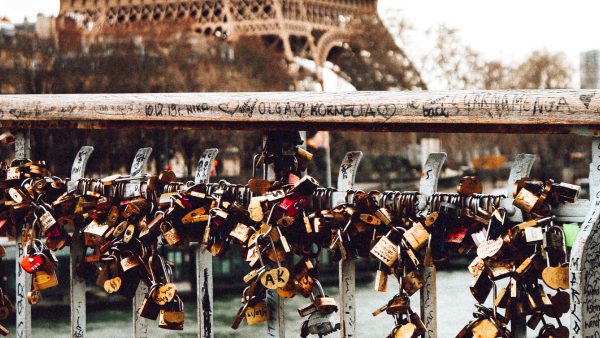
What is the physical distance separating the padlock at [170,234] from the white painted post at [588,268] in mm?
966

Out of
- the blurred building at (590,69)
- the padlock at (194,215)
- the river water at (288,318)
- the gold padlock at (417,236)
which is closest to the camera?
the gold padlock at (417,236)

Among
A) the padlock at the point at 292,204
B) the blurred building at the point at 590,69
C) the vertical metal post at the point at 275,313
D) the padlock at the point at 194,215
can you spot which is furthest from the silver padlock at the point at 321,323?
the blurred building at the point at 590,69

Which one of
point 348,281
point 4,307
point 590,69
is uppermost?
point 590,69

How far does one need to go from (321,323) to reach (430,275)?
27 cm

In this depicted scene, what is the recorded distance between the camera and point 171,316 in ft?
7.64

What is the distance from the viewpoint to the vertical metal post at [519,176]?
1853 millimetres

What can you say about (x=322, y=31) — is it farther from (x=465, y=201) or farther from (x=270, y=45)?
(x=465, y=201)

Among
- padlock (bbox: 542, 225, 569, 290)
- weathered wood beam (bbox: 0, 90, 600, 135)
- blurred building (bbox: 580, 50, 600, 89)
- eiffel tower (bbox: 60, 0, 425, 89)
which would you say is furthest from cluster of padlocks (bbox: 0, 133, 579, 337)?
blurred building (bbox: 580, 50, 600, 89)

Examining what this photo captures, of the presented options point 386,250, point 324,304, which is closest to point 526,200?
point 386,250

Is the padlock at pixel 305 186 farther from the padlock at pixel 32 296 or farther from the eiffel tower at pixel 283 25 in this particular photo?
the eiffel tower at pixel 283 25

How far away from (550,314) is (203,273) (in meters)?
0.88

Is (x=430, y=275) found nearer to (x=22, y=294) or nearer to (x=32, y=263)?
(x=32, y=263)

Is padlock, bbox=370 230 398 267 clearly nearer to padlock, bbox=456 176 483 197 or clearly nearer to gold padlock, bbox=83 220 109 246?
padlock, bbox=456 176 483 197

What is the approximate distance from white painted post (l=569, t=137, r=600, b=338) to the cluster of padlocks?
0.04m
